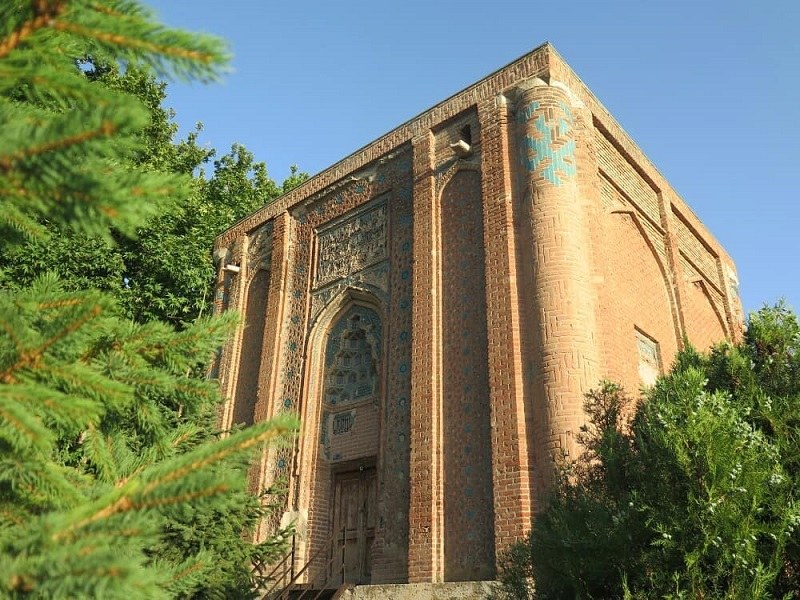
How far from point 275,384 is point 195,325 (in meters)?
10.00

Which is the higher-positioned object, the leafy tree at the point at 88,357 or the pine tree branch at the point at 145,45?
the pine tree branch at the point at 145,45

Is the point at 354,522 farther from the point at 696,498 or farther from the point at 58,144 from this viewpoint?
the point at 58,144

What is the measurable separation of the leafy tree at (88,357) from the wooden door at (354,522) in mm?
8273

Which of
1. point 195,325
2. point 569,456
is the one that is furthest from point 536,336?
point 195,325

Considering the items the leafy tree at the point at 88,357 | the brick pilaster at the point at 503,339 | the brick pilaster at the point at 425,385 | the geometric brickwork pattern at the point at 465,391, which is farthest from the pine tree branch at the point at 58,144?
the brick pilaster at the point at 425,385

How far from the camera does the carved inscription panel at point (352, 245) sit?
11477 millimetres

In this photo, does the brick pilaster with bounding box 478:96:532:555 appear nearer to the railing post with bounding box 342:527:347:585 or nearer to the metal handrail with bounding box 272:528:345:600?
the metal handrail with bounding box 272:528:345:600

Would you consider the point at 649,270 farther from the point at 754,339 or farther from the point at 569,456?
the point at 754,339

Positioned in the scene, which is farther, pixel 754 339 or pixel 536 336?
pixel 536 336

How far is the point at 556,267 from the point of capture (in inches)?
335

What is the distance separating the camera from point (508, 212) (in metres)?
9.28

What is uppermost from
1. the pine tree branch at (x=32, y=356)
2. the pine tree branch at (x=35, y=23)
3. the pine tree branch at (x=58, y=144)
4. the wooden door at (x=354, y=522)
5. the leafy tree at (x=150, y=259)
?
the leafy tree at (x=150, y=259)

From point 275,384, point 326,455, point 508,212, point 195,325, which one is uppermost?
point 508,212

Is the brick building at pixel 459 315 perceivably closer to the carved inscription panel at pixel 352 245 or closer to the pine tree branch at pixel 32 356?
the carved inscription panel at pixel 352 245
